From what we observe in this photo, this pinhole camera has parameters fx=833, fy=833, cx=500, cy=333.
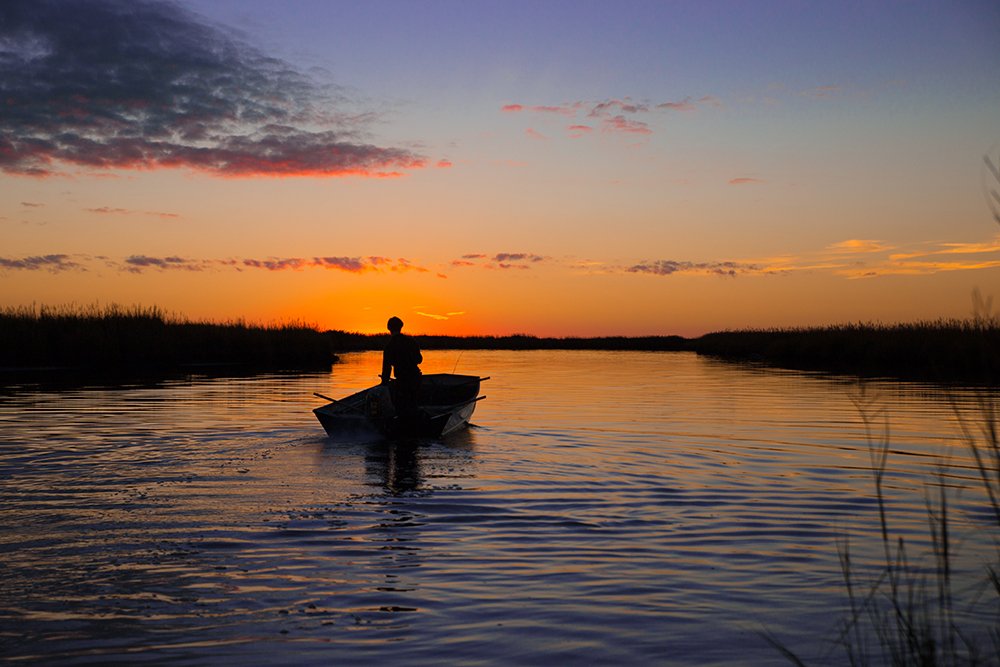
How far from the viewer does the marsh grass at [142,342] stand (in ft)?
118

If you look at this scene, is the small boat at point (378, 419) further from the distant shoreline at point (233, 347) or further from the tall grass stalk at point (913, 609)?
the distant shoreline at point (233, 347)

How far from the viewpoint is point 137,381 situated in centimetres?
3133

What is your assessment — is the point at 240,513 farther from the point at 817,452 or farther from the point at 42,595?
the point at 817,452

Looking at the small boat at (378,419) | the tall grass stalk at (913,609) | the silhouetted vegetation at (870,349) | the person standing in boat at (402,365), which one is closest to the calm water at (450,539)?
the tall grass stalk at (913,609)

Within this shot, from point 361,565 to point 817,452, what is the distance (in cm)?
994

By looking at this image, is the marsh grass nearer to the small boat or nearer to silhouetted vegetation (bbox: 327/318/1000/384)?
silhouetted vegetation (bbox: 327/318/1000/384)

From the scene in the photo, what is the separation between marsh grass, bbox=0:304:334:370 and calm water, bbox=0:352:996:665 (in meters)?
21.4

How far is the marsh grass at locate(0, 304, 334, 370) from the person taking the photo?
35.9 m

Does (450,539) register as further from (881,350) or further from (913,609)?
(881,350)

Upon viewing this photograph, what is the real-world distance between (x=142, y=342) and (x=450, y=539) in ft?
116

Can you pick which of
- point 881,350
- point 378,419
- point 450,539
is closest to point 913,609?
point 450,539

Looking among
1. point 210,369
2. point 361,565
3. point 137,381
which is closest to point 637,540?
point 361,565

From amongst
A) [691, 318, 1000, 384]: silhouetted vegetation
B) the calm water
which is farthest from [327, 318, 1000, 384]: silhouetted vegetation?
the calm water

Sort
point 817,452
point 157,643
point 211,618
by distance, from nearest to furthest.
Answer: point 157,643 < point 211,618 < point 817,452
